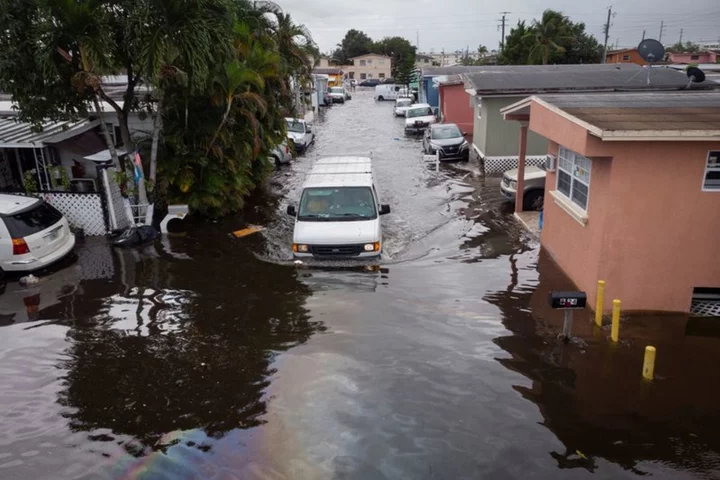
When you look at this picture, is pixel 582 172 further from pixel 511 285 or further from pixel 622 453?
pixel 622 453

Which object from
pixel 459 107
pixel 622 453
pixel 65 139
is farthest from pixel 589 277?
pixel 459 107

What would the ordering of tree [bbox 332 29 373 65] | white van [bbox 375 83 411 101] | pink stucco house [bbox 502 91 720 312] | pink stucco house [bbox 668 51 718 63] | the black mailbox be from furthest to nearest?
1. tree [bbox 332 29 373 65]
2. pink stucco house [bbox 668 51 718 63]
3. white van [bbox 375 83 411 101]
4. pink stucco house [bbox 502 91 720 312]
5. the black mailbox

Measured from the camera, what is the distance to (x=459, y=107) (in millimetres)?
35000

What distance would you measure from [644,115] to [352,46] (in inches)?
4882

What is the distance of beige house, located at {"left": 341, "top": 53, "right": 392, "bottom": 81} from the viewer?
111938 mm

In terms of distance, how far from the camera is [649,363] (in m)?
7.64

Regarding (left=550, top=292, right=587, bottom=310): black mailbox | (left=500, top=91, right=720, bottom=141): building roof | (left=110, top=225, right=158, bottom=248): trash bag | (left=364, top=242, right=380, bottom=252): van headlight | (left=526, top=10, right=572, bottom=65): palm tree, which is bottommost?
(left=110, top=225, right=158, bottom=248): trash bag

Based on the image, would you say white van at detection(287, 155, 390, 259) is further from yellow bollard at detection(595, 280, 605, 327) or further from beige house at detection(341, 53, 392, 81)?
beige house at detection(341, 53, 392, 81)

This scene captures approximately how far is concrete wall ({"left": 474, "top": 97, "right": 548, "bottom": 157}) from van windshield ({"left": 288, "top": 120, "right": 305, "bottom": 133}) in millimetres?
10772

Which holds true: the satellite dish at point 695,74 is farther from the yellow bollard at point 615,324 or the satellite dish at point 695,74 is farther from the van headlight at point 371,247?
the yellow bollard at point 615,324

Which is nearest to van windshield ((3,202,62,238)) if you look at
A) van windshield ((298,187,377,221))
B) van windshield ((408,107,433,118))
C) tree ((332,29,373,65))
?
van windshield ((298,187,377,221))

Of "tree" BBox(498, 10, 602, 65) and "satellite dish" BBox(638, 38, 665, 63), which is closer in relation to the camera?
"satellite dish" BBox(638, 38, 665, 63)

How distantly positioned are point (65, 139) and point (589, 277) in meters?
14.7

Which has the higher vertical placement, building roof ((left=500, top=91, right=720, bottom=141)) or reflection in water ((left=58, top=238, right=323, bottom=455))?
building roof ((left=500, top=91, right=720, bottom=141))
